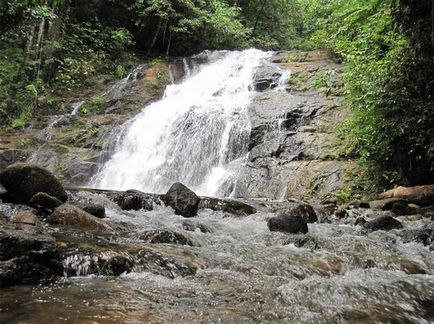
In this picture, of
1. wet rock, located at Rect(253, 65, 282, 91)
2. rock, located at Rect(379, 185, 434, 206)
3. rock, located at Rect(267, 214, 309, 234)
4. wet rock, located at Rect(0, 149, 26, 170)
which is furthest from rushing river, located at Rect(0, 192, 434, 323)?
wet rock, located at Rect(253, 65, 282, 91)

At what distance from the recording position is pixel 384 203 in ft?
31.9

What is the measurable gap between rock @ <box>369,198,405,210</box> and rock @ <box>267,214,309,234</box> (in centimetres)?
324

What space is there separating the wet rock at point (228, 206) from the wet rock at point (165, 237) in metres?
3.03

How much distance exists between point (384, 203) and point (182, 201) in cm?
490

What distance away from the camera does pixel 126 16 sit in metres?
23.3

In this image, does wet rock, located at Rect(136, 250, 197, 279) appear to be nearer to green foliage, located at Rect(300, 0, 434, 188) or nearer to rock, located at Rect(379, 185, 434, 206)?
green foliage, located at Rect(300, 0, 434, 188)

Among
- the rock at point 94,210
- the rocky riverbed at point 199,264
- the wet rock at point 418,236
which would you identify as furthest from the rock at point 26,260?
the wet rock at point 418,236

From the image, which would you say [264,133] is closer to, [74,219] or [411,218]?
[411,218]

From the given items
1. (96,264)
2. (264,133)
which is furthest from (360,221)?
(264,133)

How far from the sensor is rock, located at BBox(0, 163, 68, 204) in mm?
7422

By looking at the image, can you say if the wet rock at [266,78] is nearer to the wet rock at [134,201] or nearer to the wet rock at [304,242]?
the wet rock at [134,201]

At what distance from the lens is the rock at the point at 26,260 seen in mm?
3811

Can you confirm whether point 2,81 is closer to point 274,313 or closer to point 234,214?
point 234,214

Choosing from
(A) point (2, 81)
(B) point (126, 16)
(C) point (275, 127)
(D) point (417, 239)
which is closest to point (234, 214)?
(D) point (417, 239)
